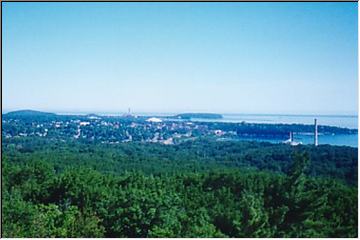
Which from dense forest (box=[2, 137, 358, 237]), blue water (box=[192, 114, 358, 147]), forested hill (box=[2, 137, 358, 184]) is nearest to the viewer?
blue water (box=[192, 114, 358, 147])

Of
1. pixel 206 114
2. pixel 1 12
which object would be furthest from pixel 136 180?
pixel 1 12

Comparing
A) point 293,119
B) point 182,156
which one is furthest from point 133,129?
point 293,119

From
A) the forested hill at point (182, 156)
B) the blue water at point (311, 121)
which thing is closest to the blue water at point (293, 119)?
the blue water at point (311, 121)

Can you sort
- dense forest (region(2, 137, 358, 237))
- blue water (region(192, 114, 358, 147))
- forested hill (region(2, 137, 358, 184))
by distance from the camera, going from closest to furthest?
1. blue water (region(192, 114, 358, 147))
2. dense forest (region(2, 137, 358, 237))
3. forested hill (region(2, 137, 358, 184))

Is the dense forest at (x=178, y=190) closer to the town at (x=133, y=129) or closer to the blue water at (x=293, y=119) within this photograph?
the town at (x=133, y=129)

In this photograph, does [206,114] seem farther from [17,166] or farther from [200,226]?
[17,166]

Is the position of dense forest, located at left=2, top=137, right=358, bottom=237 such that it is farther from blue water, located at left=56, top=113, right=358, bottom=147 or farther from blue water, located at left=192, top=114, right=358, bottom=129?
blue water, located at left=192, top=114, right=358, bottom=129

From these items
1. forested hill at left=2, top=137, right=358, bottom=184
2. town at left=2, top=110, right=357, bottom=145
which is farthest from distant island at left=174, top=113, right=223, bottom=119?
forested hill at left=2, top=137, right=358, bottom=184

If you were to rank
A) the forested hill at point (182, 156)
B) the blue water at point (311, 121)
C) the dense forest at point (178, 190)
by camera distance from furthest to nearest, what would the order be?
the forested hill at point (182, 156) → the dense forest at point (178, 190) → the blue water at point (311, 121)
